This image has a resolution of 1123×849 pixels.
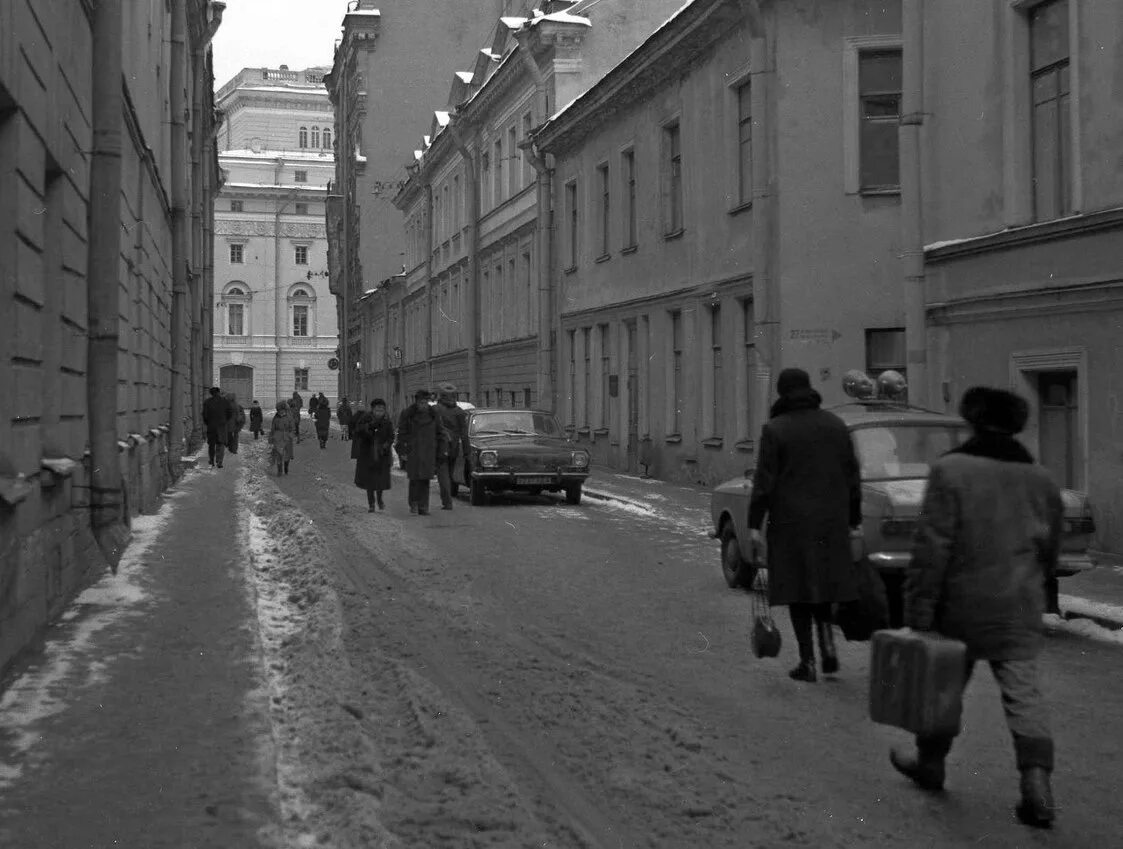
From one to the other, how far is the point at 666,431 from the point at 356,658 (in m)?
19.9

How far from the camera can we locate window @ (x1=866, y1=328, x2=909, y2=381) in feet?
72.0

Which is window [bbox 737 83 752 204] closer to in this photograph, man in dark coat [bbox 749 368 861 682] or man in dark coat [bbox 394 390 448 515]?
man in dark coat [bbox 394 390 448 515]

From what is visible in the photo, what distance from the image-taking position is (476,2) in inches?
2820

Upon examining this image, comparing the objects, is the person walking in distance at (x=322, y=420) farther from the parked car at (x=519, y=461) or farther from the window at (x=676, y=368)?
the parked car at (x=519, y=461)

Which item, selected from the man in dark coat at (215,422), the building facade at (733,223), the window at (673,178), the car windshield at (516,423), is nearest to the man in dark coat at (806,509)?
the building facade at (733,223)

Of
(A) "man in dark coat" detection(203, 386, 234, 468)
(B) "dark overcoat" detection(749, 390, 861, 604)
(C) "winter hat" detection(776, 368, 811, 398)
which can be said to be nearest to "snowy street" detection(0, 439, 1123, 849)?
(B) "dark overcoat" detection(749, 390, 861, 604)

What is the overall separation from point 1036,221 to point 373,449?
899cm

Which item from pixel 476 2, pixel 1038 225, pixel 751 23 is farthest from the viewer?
pixel 476 2

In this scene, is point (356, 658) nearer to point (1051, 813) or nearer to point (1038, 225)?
point (1051, 813)

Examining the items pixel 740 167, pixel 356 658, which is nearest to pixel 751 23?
pixel 740 167

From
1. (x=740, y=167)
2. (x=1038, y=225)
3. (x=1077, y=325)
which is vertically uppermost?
(x=740, y=167)

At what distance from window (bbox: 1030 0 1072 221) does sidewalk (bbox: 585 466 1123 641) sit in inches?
154

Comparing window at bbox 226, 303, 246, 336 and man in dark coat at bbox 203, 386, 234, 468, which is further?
window at bbox 226, 303, 246, 336

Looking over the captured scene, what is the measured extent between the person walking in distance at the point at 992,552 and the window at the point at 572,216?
1156 inches
